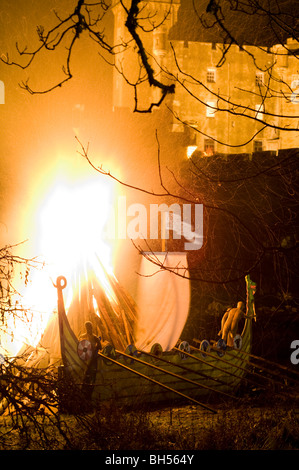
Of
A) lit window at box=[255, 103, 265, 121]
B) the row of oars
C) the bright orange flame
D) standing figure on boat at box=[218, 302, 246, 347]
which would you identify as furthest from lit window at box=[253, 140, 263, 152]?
standing figure on boat at box=[218, 302, 246, 347]

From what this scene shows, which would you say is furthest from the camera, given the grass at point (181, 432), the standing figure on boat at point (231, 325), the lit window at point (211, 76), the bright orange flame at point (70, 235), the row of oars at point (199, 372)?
the lit window at point (211, 76)

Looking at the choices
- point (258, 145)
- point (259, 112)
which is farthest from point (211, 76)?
point (259, 112)

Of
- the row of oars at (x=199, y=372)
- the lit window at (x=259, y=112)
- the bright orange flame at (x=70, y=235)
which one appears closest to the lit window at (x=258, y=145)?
the lit window at (x=259, y=112)

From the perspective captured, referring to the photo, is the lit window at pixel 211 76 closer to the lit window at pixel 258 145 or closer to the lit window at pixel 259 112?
the lit window at pixel 259 112

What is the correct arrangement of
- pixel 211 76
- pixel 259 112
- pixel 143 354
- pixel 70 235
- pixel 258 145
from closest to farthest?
1. pixel 259 112
2. pixel 143 354
3. pixel 70 235
4. pixel 211 76
5. pixel 258 145

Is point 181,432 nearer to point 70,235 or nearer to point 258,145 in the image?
point 70,235

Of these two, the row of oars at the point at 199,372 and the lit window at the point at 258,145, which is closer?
the row of oars at the point at 199,372

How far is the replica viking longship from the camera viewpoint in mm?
8703

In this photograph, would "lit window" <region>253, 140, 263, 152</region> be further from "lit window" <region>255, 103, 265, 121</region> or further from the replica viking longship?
→ the replica viking longship

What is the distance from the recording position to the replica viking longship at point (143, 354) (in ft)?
28.6

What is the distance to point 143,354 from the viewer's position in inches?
371

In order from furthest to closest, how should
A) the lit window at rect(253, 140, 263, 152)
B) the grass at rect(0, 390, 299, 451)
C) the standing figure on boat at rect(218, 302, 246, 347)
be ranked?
the lit window at rect(253, 140, 263, 152) → the standing figure on boat at rect(218, 302, 246, 347) → the grass at rect(0, 390, 299, 451)

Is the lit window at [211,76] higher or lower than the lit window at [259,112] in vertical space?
higher
